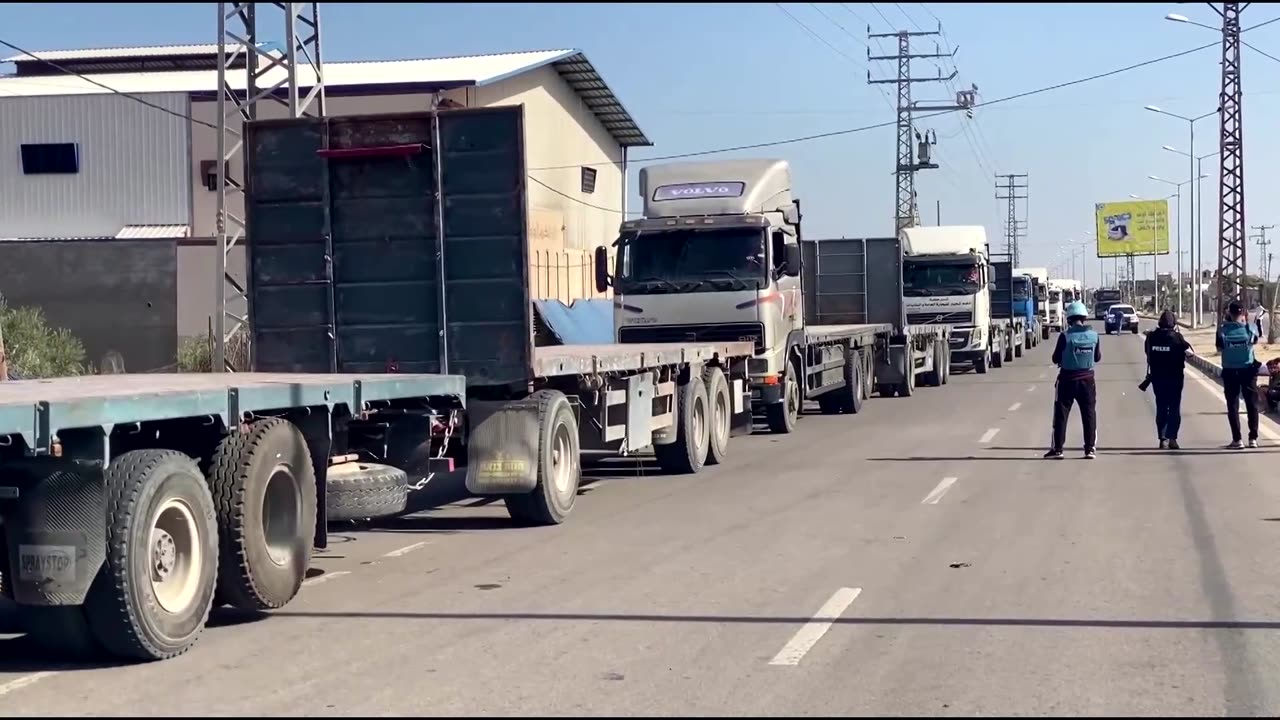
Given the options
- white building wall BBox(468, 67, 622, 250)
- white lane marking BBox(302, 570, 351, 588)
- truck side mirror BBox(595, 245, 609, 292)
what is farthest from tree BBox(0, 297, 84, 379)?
white lane marking BBox(302, 570, 351, 588)

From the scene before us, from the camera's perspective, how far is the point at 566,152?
45.8 meters

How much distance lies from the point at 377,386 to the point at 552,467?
2822mm

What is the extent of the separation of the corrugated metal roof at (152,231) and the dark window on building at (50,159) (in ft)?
7.33

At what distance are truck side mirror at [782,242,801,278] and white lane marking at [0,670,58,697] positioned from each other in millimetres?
13116

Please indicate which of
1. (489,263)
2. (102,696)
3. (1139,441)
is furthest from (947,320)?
(102,696)

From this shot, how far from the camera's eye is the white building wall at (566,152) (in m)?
41.5

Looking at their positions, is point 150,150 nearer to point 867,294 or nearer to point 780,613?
point 867,294

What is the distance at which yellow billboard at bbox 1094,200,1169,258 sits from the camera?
273ft

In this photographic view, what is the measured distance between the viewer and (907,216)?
2724 inches

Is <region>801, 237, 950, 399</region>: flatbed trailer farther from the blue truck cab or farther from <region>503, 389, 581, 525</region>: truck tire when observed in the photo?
the blue truck cab

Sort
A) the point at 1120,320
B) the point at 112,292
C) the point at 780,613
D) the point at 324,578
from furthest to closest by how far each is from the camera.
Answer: the point at 1120,320
the point at 112,292
the point at 324,578
the point at 780,613

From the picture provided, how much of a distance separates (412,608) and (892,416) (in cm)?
1623

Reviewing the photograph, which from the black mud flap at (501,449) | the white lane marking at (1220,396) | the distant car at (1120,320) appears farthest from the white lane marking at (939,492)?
the distant car at (1120,320)

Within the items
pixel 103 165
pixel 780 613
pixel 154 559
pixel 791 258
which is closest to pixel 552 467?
pixel 780 613
